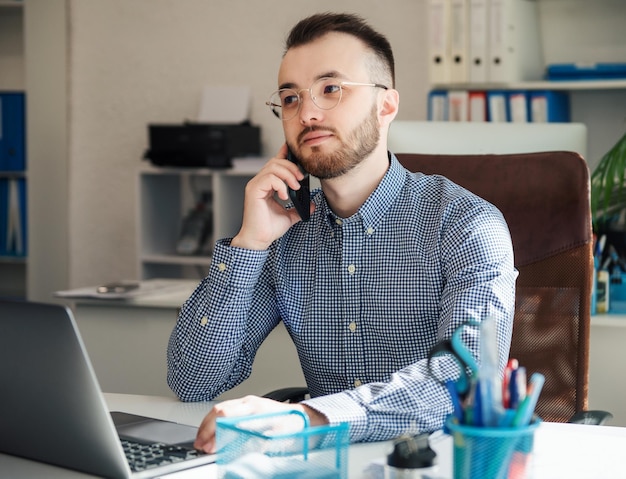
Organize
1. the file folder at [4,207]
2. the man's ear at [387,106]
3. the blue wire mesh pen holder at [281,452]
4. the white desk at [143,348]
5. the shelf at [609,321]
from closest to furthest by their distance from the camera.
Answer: the blue wire mesh pen holder at [281,452] < the man's ear at [387,106] < the shelf at [609,321] < the white desk at [143,348] < the file folder at [4,207]

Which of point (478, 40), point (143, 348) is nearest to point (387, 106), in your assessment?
point (143, 348)

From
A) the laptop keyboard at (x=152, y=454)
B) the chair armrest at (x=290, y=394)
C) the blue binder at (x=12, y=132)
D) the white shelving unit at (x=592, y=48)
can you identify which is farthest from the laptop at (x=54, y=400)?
the blue binder at (x=12, y=132)

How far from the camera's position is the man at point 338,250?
64.2 inches

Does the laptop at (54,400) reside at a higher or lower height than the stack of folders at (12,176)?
lower

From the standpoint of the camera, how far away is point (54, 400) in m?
1.05

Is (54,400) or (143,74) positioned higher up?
(143,74)

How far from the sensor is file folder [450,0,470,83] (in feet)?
11.5

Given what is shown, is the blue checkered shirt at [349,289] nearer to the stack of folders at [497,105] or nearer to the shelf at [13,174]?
the stack of folders at [497,105]

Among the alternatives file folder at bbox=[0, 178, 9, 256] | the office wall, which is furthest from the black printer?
file folder at bbox=[0, 178, 9, 256]

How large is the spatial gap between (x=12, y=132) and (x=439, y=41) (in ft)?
7.82

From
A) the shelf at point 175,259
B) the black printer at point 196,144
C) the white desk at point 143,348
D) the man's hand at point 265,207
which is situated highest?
the black printer at point 196,144

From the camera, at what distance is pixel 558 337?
1.80 meters

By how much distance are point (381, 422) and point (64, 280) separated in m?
3.98

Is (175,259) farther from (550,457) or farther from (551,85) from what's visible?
(550,457)
